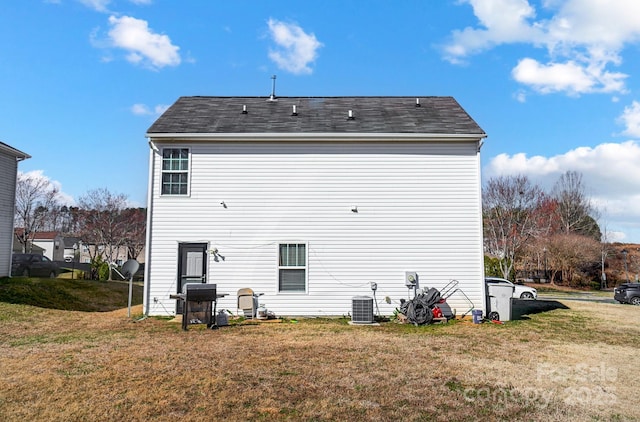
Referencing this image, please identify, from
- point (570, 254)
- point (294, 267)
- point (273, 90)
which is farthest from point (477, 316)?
point (570, 254)

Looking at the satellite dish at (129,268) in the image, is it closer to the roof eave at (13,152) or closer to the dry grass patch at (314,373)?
the dry grass patch at (314,373)

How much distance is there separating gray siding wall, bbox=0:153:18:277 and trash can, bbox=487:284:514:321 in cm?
1812

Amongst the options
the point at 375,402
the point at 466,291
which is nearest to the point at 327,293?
the point at 466,291

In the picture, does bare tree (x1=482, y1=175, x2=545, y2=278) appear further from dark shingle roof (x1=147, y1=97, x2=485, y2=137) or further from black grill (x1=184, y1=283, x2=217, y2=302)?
black grill (x1=184, y1=283, x2=217, y2=302)

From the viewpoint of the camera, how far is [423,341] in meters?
8.17

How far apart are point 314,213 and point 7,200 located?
13.8m

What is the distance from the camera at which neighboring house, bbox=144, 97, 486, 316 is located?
11.1 meters

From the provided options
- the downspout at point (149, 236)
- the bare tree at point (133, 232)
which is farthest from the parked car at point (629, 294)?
the bare tree at point (133, 232)

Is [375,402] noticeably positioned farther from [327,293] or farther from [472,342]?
[327,293]

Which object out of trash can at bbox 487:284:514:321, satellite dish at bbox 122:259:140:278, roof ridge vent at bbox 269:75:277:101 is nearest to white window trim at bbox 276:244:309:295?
satellite dish at bbox 122:259:140:278

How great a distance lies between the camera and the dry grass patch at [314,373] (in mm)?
4480

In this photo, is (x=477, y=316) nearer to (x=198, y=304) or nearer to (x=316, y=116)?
(x=198, y=304)

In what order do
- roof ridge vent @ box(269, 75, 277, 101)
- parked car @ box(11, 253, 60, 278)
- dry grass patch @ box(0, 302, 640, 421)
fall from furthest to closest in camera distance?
parked car @ box(11, 253, 60, 278)
roof ridge vent @ box(269, 75, 277, 101)
dry grass patch @ box(0, 302, 640, 421)

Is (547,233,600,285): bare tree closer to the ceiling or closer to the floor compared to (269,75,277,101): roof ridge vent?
closer to the floor
